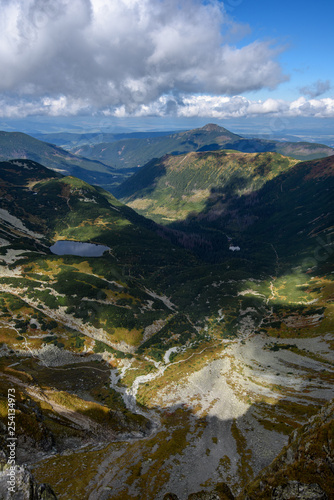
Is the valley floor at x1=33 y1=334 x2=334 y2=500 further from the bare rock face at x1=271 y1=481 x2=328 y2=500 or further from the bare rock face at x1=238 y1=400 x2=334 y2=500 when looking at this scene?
the bare rock face at x1=271 y1=481 x2=328 y2=500

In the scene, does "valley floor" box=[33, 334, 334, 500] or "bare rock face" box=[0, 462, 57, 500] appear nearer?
"bare rock face" box=[0, 462, 57, 500]

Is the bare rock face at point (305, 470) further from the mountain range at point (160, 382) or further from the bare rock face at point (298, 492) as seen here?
the mountain range at point (160, 382)

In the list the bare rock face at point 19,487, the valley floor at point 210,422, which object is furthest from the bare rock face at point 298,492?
the valley floor at point 210,422

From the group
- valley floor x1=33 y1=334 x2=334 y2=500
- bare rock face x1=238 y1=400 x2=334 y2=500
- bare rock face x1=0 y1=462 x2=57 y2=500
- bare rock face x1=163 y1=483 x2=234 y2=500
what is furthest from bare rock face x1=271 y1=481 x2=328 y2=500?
valley floor x1=33 y1=334 x2=334 y2=500

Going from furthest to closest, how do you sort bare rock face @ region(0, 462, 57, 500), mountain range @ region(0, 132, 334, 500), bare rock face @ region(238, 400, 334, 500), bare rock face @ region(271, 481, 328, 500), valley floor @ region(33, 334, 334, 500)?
valley floor @ region(33, 334, 334, 500)
mountain range @ region(0, 132, 334, 500)
bare rock face @ region(0, 462, 57, 500)
bare rock face @ region(238, 400, 334, 500)
bare rock face @ region(271, 481, 328, 500)

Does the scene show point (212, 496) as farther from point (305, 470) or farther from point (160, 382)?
point (160, 382)

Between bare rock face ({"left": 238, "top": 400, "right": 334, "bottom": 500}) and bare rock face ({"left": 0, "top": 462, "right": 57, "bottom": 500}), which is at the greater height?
bare rock face ({"left": 238, "top": 400, "right": 334, "bottom": 500})
